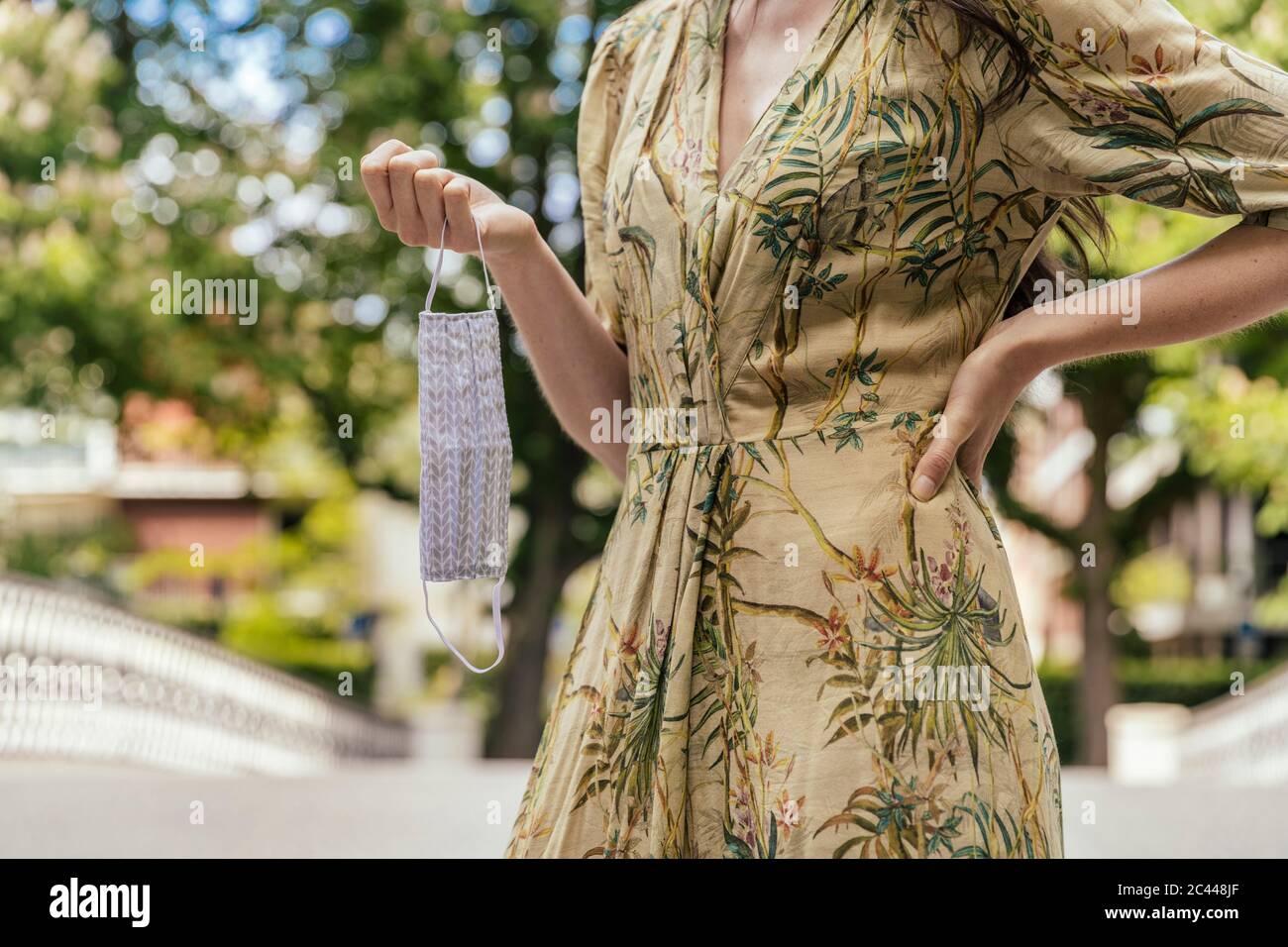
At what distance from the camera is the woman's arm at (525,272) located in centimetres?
161

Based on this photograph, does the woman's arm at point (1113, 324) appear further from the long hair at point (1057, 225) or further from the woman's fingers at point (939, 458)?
the long hair at point (1057, 225)

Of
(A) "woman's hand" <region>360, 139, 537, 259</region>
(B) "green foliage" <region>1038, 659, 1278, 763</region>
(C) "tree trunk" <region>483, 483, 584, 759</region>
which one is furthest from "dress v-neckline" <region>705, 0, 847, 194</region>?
(B) "green foliage" <region>1038, 659, 1278, 763</region>

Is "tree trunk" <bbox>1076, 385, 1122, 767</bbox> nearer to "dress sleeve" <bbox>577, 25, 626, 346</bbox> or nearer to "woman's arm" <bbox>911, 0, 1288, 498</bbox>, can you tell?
"dress sleeve" <bbox>577, 25, 626, 346</bbox>

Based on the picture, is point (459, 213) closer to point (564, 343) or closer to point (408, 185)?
point (408, 185)

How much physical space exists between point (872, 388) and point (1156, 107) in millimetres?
423

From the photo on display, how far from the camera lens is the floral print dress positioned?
1.41 meters

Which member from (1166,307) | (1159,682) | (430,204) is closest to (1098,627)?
(1159,682)

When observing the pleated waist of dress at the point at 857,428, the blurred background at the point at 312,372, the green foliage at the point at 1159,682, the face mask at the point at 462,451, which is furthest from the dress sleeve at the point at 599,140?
the green foliage at the point at 1159,682

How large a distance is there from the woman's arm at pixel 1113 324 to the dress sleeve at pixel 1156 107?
0.17 feet

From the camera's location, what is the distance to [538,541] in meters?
10.9

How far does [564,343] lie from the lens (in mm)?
1818

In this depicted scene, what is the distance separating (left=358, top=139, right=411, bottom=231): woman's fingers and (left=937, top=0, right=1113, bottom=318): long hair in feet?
2.14

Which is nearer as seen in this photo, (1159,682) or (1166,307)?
(1166,307)
